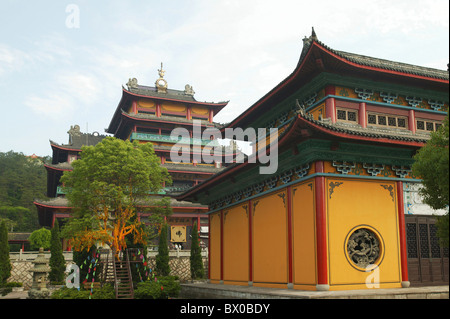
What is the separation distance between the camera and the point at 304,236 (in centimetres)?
1609

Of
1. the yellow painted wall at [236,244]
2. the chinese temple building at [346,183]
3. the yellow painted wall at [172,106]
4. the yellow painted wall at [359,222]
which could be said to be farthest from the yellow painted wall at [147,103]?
the yellow painted wall at [359,222]

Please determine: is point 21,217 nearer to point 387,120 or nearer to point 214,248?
point 214,248

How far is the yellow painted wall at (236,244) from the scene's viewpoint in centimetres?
2130

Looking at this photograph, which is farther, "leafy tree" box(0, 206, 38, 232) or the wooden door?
"leafy tree" box(0, 206, 38, 232)

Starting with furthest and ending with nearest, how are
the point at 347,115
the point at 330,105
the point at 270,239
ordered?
the point at 270,239 → the point at 347,115 → the point at 330,105

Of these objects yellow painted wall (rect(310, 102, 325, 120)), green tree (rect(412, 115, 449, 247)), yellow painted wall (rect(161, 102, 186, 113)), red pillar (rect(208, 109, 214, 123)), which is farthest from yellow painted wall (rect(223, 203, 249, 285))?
red pillar (rect(208, 109, 214, 123))

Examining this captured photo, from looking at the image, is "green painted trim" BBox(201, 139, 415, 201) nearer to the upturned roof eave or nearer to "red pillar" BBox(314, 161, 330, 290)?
"red pillar" BBox(314, 161, 330, 290)

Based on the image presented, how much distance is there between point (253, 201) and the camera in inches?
821

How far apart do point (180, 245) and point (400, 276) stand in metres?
30.0

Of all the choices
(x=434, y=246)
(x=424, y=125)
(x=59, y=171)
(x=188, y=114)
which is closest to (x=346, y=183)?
(x=434, y=246)

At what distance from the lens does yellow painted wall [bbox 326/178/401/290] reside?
1530cm

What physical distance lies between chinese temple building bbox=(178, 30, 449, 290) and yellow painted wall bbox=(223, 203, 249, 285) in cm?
79

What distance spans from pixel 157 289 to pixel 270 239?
24.9ft

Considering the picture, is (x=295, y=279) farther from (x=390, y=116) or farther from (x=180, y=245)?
(x=180, y=245)
